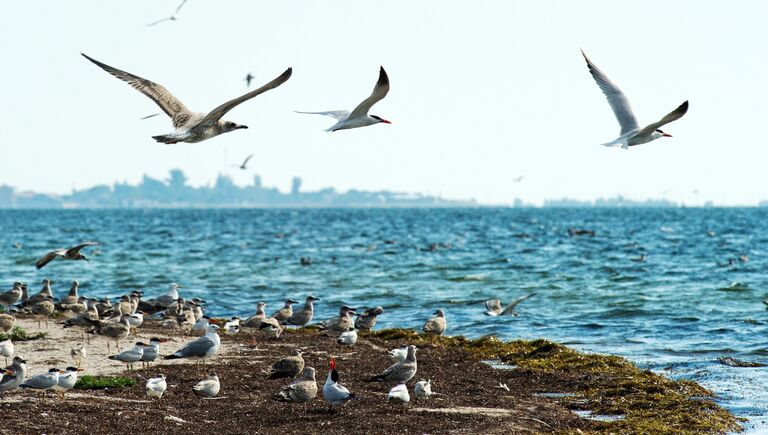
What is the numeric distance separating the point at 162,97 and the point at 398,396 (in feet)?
16.1

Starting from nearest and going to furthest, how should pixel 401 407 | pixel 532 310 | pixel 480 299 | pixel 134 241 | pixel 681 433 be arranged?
pixel 681 433
pixel 401 407
pixel 532 310
pixel 480 299
pixel 134 241

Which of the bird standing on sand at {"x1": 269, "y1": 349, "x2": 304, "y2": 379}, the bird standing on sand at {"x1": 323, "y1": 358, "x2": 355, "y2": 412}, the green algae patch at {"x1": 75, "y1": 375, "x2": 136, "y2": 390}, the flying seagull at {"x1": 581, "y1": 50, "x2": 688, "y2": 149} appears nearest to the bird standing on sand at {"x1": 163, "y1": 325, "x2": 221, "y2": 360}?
the bird standing on sand at {"x1": 269, "y1": 349, "x2": 304, "y2": 379}

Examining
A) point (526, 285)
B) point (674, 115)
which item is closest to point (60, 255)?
point (674, 115)

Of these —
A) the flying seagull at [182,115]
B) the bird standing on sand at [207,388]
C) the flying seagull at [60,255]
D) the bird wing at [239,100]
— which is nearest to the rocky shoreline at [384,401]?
the bird standing on sand at [207,388]

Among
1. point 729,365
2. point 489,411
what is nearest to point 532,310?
point 729,365

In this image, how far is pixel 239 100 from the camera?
10891mm

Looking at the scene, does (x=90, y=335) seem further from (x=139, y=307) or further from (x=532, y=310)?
(x=532, y=310)

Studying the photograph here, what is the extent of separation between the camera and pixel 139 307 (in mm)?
21719

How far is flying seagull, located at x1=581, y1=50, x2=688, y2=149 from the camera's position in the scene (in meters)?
13.4

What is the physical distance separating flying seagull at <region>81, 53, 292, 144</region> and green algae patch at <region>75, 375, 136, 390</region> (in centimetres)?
339

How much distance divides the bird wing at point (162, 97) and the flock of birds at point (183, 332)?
11.1 ft

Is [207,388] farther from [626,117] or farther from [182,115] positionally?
[626,117]

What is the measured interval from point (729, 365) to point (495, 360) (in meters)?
3.84

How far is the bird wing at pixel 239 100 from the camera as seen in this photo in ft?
33.9
